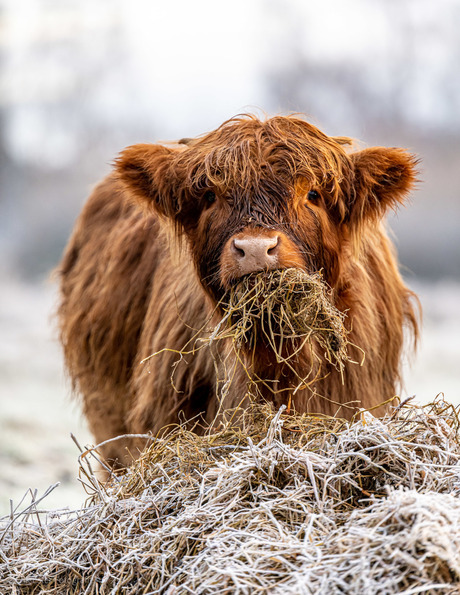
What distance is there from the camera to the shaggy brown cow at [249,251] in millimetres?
2914

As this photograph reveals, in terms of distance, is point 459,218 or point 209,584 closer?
point 209,584

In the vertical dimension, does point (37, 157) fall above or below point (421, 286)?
above

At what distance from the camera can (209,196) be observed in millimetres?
3133

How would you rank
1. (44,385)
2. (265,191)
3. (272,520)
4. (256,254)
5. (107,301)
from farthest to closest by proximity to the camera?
(44,385), (107,301), (265,191), (256,254), (272,520)

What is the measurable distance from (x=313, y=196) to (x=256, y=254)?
0.53 meters

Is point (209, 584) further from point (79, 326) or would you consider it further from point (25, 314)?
point (25, 314)

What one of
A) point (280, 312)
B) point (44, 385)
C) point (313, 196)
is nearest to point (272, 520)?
point (280, 312)

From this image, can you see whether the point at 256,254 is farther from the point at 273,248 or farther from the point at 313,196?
the point at 313,196

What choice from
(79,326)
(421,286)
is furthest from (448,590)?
(421,286)

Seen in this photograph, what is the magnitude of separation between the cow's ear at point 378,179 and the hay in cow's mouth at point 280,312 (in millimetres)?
530

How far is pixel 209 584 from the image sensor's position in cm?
188

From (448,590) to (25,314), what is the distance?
9.95m

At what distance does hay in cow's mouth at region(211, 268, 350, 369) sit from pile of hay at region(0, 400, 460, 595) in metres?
0.31

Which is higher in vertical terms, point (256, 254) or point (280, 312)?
point (256, 254)
